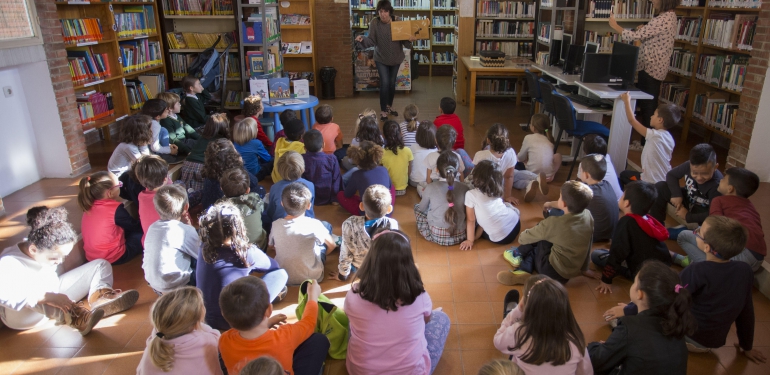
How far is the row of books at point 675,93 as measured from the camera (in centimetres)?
629

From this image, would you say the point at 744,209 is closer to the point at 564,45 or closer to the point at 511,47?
the point at 564,45

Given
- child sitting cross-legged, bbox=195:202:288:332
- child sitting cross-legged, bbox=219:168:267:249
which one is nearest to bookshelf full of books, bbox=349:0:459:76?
child sitting cross-legged, bbox=219:168:267:249

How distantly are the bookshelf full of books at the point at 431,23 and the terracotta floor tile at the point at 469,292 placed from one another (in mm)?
7795

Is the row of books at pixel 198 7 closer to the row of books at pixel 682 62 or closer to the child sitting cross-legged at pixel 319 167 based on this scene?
the child sitting cross-legged at pixel 319 167

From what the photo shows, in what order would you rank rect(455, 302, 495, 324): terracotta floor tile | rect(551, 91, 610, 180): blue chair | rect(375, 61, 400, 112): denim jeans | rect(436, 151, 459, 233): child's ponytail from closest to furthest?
→ 1. rect(455, 302, 495, 324): terracotta floor tile
2. rect(436, 151, 459, 233): child's ponytail
3. rect(551, 91, 610, 180): blue chair
4. rect(375, 61, 400, 112): denim jeans

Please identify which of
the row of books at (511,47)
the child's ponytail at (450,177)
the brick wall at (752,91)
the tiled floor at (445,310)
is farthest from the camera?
the row of books at (511,47)

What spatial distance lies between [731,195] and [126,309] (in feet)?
12.4

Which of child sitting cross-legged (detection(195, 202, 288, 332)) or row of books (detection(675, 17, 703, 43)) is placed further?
row of books (detection(675, 17, 703, 43))

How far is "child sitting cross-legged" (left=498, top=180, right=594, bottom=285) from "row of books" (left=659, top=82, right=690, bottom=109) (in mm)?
4049

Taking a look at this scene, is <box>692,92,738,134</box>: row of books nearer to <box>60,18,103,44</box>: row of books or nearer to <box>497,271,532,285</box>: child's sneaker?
<box>497,271,532,285</box>: child's sneaker

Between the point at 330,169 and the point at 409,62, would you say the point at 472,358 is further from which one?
the point at 409,62

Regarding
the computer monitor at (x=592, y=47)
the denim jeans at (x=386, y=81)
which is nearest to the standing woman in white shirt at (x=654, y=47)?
the computer monitor at (x=592, y=47)

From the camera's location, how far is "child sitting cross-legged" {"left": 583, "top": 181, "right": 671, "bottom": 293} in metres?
3.06

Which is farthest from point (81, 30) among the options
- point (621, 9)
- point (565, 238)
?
point (621, 9)
